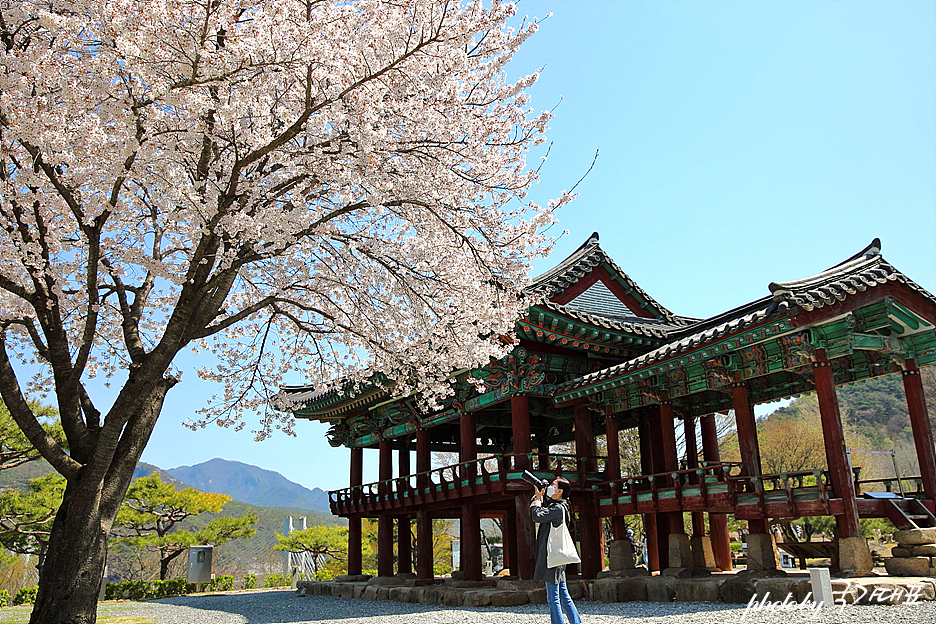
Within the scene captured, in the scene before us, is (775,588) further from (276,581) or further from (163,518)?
(163,518)

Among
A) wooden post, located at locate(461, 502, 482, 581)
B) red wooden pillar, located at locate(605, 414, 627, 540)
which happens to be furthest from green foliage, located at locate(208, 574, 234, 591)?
red wooden pillar, located at locate(605, 414, 627, 540)

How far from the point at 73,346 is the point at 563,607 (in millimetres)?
6981

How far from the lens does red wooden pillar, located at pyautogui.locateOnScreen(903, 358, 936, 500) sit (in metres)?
9.73

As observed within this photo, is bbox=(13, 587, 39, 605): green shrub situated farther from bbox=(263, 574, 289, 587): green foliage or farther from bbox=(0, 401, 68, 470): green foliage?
bbox=(263, 574, 289, 587): green foliage

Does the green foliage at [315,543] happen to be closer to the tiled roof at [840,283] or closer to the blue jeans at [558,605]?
the blue jeans at [558,605]

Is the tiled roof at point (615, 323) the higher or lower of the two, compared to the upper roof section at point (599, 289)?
lower

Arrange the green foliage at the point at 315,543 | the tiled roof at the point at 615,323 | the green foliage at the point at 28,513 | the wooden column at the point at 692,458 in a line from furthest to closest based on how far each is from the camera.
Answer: the green foliage at the point at 315,543 < the green foliage at the point at 28,513 < the wooden column at the point at 692,458 < the tiled roof at the point at 615,323

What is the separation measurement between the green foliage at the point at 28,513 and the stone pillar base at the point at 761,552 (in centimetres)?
2305

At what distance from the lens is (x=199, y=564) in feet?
80.5

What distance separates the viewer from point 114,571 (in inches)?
2269

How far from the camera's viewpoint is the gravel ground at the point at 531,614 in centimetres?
676

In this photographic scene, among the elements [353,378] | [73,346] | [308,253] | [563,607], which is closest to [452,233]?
[308,253]

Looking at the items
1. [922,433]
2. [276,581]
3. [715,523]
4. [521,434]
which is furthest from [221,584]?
[922,433]

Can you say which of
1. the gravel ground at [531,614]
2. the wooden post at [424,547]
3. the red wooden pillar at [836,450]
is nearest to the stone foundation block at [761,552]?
the red wooden pillar at [836,450]
